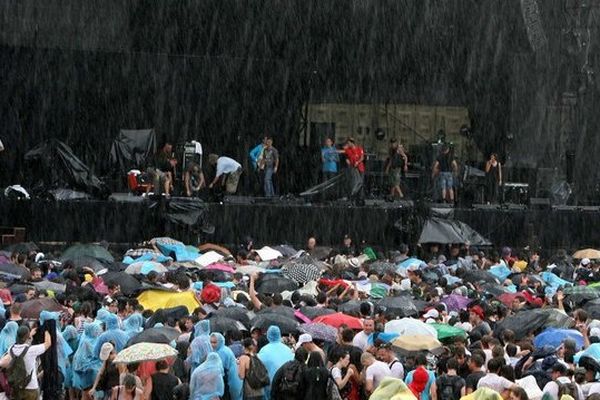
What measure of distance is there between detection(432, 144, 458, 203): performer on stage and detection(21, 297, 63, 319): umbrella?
1582 centimetres

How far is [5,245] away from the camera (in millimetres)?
25562

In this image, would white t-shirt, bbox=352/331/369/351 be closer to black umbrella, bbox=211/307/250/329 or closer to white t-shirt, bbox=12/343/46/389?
black umbrella, bbox=211/307/250/329

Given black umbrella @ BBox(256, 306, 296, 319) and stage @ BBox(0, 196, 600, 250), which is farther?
stage @ BBox(0, 196, 600, 250)

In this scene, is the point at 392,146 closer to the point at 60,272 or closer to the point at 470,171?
the point at 470,171

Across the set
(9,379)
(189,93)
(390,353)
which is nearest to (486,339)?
(390,353)

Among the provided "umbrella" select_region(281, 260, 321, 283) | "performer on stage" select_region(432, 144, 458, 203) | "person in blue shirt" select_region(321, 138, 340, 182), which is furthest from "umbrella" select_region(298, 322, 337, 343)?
"person in blue shirt" select_region(321, 138, 340, 182)

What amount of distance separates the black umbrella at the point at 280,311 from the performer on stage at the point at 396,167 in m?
15.9

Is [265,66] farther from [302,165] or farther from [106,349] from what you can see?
[106,349]

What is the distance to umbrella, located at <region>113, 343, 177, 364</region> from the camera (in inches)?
494

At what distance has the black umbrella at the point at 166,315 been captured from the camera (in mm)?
14445

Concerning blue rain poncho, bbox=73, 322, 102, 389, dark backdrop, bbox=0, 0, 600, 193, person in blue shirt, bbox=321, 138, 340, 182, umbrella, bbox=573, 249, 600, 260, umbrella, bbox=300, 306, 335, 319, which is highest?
dark backdrop, bbox=0, 0, 600, 193

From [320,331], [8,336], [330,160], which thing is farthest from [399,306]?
[330,160]

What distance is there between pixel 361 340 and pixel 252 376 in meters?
1.56

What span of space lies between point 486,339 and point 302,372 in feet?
6.00
